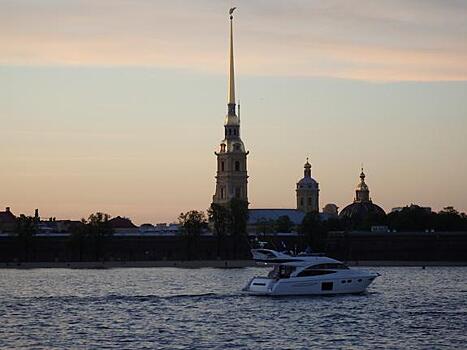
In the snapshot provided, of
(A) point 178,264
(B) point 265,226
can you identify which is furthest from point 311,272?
(B) point 265,226

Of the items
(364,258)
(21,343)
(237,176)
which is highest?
(237,176)

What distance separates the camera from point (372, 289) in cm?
8181

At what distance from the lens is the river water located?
50438 millimetres

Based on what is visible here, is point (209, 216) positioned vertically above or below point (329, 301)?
above

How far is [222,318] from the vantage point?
59688 mm

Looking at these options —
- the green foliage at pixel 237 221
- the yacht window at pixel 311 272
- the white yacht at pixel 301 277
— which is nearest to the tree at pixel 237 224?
the green foliage at pixel 237 221

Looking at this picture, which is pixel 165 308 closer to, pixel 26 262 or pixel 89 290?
pixel 89 290

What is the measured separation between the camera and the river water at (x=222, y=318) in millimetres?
50438

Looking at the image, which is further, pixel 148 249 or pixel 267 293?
pixel 148 249

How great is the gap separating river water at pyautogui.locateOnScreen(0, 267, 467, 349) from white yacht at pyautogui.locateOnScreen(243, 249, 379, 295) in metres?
1.00

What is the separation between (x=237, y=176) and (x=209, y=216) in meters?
49.5

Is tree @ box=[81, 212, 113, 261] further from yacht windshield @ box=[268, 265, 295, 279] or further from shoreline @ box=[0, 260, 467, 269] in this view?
yacht windshield @ box=[268, 265, 295, 279]

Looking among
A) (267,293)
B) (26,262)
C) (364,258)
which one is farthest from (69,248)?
(267,293)

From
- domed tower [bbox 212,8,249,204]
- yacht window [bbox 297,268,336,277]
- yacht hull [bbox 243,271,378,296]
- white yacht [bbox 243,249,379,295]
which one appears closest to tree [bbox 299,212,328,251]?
domed tower [bbox 212,8,249,204]
